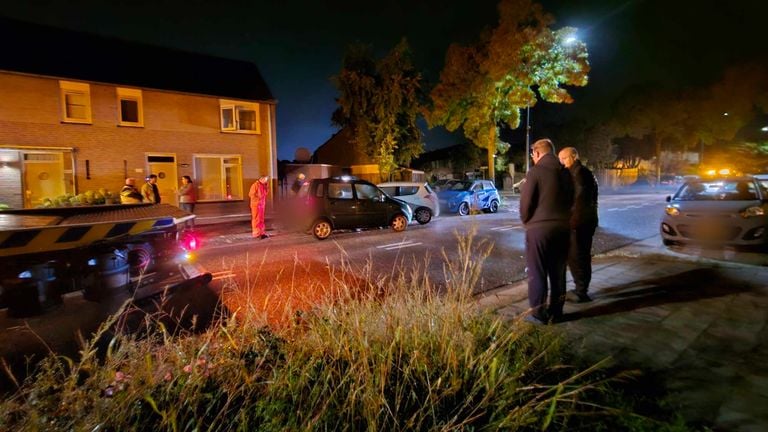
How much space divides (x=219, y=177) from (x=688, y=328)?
691 inches

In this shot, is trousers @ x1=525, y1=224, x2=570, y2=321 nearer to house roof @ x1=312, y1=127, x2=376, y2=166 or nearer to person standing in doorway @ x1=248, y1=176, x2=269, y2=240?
person standing in doorway @ x1=248, y1=176, x2=269, y2=240

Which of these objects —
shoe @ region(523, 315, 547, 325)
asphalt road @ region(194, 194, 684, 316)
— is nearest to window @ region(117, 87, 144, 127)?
asphalt road @ region(194, 194, 684, 316)

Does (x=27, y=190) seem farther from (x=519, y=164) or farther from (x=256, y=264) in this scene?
(x=519, y=164)

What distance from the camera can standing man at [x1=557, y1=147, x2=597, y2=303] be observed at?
5.16 metres

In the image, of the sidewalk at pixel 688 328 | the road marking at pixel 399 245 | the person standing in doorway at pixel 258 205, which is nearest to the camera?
the sidewalk at pixel 688 328

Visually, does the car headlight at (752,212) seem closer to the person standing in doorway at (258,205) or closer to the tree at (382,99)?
the person standing in doorway at (258,205)

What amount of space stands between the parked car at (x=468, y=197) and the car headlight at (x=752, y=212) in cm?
1060

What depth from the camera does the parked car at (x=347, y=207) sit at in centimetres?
1105

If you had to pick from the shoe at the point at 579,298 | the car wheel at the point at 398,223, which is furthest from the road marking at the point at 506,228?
the shoe at the point at 579,298

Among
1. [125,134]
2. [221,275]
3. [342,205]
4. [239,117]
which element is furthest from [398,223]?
[125,134]

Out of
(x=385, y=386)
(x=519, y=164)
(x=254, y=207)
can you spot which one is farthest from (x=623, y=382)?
(x=519, y=164)

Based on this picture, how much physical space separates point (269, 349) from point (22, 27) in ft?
64.4

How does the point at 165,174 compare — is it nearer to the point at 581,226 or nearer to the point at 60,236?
the point at 60,236

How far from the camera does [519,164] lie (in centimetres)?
4178
